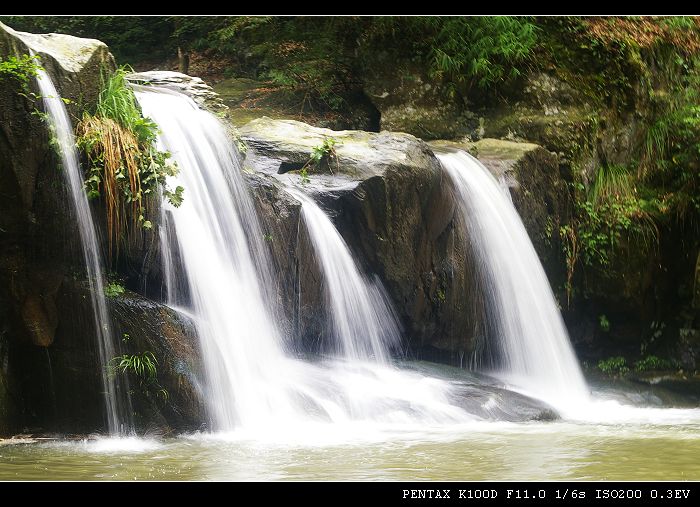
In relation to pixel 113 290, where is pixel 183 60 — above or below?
above

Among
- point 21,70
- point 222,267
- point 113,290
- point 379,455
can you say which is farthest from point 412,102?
point 379,455

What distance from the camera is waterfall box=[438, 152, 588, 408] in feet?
28.0

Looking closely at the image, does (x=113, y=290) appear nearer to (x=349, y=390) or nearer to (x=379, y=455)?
(x=349, y=390)

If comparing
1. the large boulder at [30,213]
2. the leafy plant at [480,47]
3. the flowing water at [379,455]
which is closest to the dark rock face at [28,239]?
the large boulder at [30,213]

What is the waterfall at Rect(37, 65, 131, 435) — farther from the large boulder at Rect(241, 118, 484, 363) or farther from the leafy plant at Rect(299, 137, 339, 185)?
the leafy plant at Rect(299, 137, 339, 185)

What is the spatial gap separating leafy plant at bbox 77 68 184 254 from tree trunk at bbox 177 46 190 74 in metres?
7.25

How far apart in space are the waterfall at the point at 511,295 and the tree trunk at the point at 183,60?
5.58 meters

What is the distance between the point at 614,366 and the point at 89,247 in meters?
6.70

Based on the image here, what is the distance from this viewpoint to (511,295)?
28.4ft

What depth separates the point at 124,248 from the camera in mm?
5629

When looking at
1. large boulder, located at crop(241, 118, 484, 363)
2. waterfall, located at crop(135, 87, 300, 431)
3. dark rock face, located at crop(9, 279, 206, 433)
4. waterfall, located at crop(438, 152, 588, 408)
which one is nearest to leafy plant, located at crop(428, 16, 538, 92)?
waterfall, located at crop(438, 152, 588, 408)

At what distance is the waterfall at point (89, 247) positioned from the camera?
206 inches

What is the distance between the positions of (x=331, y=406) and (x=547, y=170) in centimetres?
491

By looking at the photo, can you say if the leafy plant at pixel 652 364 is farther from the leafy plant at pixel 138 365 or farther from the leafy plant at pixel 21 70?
the leafy plant at pixel 21 70
